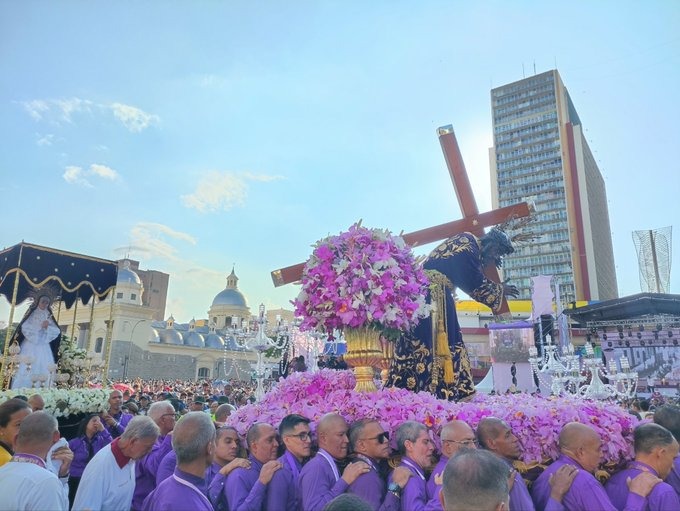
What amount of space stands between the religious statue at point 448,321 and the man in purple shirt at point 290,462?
183cm

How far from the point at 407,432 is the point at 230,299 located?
7079 cm

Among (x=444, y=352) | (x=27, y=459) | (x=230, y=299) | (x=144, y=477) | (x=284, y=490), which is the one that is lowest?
(x=144, y=477)

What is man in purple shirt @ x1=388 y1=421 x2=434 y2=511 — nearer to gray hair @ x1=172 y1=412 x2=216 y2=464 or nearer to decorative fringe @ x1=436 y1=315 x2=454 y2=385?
gray hair @ x1=172 y1=412 x2=216 y2=464

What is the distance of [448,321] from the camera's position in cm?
534

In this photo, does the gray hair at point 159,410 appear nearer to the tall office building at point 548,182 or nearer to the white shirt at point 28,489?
the white shirt at point 28,489

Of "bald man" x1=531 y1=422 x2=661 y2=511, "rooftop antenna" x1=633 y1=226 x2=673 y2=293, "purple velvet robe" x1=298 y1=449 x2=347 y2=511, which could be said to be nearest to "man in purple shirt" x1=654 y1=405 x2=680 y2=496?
"bald man" x1=531 y1=422 x2=661 y2=511

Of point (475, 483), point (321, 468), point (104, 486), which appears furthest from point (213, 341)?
point (475, 483)

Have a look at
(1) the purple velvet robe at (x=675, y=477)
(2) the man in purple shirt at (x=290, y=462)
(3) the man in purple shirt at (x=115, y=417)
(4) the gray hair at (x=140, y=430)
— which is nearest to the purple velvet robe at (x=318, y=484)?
(2) the man in purple shirt at (x=290, y=462)

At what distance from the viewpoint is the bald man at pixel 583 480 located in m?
2.96

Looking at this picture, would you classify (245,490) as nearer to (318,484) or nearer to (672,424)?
(318,484)

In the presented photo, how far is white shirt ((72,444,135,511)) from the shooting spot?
3.46m

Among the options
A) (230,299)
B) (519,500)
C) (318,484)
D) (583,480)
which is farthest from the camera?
(230,299)

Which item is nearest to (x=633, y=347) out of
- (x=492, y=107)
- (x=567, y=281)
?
(x=567, y=281)

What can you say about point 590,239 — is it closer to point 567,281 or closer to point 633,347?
point 567,281
